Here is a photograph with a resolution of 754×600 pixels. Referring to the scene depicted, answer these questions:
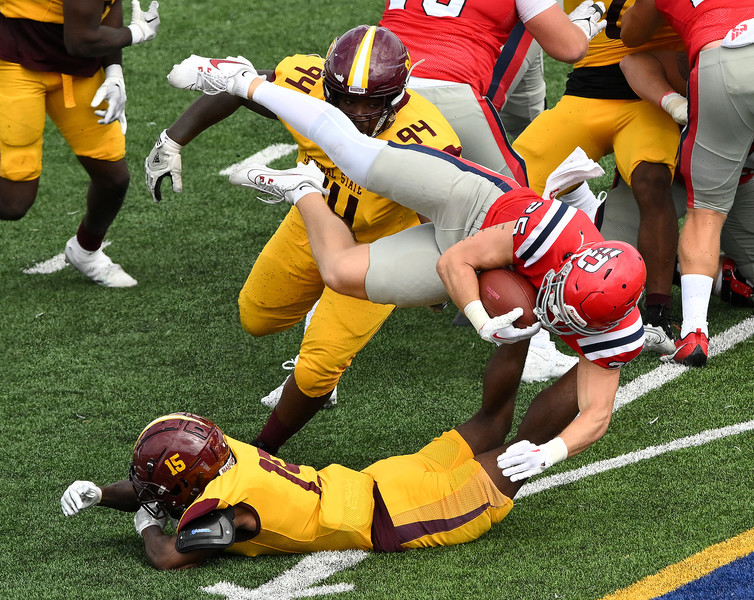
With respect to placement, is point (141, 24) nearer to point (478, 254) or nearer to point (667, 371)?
point (478, 254)

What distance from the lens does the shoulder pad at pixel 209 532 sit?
3.03 m

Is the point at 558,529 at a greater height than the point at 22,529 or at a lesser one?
greater

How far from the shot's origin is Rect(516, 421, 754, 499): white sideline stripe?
12.2ft

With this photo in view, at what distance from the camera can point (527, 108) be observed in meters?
5.78

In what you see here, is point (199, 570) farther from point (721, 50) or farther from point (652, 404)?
point (721, 50)

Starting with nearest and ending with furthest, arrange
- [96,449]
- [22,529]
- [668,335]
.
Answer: [22,529] → [96,449] → [668,335]

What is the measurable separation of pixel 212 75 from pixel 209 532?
66.2 inches

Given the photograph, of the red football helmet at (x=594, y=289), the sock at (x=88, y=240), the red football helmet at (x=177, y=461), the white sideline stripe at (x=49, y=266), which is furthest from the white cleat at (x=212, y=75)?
the white sideline stripe at (x=49, y=266)

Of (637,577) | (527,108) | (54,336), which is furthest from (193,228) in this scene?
(637,577)

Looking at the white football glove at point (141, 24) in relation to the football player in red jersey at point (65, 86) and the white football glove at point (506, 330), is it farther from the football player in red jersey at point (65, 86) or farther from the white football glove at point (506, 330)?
the white football glove at point (506, 330)

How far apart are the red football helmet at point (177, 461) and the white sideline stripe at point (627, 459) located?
1.10 meters

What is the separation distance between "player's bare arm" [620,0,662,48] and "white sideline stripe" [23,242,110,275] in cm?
322

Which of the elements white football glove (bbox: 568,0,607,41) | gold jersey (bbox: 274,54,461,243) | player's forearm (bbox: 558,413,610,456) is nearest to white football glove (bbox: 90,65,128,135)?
gold jersey (bbox: 274,54,461,243)

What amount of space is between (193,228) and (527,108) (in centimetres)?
203
